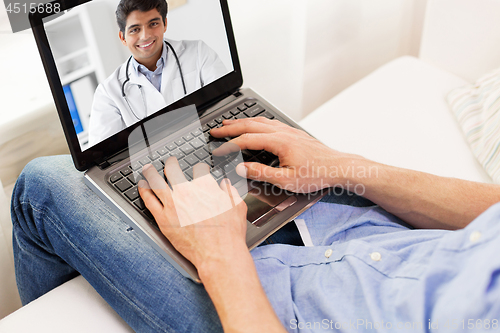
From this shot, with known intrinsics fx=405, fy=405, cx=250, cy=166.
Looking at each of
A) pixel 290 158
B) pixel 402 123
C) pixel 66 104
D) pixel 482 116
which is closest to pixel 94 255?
pixel 66 104

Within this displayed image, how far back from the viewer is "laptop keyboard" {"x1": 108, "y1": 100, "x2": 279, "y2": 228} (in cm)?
62

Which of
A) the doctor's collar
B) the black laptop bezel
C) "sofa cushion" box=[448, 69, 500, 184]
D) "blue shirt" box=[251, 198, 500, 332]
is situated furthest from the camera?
"sofa cushion" box=[448, 69, 500, 184]

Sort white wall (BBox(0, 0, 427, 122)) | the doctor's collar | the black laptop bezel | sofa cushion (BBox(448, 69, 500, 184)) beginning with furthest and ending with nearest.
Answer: white wall (BBox(0, 0, 427, 122)), sofa cushion (BBox(448, 69, 500, 184)), the doctor's collar, the black laptop bezel

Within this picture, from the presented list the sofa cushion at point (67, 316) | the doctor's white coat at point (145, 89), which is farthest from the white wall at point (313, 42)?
the sofa cushion at point (67, 316)

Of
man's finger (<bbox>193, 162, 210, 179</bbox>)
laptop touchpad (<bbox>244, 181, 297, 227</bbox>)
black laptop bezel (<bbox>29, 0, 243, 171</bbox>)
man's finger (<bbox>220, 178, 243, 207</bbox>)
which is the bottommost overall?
laptop touchpad (<bbox>244, 181, 297, 227</bbox>)

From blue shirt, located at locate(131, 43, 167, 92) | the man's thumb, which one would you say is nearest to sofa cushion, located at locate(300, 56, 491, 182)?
the man's thumb

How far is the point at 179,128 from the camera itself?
72 centimetres

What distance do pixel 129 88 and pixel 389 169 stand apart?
0.44m

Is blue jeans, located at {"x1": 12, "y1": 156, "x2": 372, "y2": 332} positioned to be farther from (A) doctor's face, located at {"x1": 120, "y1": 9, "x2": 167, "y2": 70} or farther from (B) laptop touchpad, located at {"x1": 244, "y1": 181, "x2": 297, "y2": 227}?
(A) doctor's face, located at {"x1": 120, "y1": 9, "x2": 167, "y2": 70}

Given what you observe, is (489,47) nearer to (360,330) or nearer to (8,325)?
(360,330)

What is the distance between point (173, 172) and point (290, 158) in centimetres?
19

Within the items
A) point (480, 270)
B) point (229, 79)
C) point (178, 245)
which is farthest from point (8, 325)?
point (480, 270)

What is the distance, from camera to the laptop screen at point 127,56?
573 mm

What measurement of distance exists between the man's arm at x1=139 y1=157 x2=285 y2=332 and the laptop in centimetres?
2
